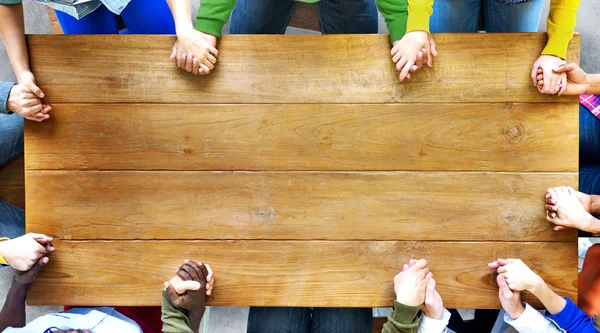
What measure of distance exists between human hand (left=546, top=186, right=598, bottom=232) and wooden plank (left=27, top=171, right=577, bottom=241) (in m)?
0.03

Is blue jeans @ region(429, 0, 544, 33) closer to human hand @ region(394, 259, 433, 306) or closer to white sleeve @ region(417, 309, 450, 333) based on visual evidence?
human hand @ region(394, 259, 433, 306)

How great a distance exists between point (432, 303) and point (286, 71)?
2.81ft

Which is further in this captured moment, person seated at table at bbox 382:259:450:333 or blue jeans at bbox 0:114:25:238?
blue jeans at bbox 0:114:25:238

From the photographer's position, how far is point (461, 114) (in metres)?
1.52

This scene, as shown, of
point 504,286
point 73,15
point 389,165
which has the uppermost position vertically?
point 73,15

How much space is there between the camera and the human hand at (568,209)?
147 centimetres

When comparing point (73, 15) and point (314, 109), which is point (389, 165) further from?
point (73, 15)

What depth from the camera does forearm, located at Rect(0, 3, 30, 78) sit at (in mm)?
1472

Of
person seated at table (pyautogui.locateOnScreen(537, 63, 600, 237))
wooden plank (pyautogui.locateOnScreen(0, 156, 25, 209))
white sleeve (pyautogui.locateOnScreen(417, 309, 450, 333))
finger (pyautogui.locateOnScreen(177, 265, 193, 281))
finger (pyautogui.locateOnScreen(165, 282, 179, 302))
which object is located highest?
person seated at table (pyautogui.locateOnScreen(537, 63, 600, 237))

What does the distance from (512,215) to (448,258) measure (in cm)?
24

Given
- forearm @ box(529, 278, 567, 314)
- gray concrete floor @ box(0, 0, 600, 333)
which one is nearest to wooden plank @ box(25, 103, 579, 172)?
forearm @ box(529, 278, 567, 314)

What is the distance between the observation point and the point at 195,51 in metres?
1.48

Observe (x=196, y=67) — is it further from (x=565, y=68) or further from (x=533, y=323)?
(x=533, y=323)

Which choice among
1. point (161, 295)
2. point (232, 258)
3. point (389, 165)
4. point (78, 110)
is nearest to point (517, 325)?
point (389, 165)
